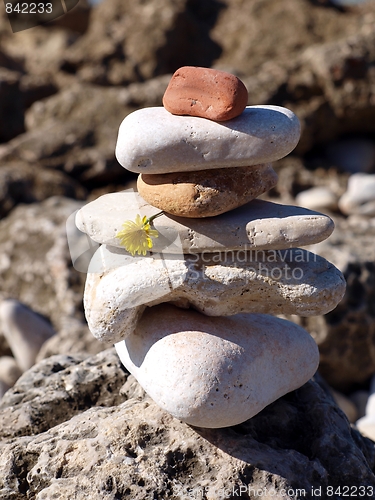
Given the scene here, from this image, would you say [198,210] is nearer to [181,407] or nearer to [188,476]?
[181,407]

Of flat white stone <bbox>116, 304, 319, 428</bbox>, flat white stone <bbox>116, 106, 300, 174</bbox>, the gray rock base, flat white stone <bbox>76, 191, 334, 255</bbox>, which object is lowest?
the gray rock base

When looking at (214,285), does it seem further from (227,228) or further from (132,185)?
(132,185)

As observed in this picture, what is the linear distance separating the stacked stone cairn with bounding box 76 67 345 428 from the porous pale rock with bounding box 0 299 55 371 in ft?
7.80

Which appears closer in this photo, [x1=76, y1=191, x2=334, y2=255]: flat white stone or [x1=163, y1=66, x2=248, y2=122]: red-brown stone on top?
[x1=163, y1=66, x2=248, y2=122]: red-brown stone on top

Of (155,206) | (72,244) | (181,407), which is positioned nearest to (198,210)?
(155,206)

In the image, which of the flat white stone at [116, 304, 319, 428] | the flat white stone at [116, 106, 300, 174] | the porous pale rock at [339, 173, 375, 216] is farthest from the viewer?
the porous pale rock at [339, 173, 375, 216]

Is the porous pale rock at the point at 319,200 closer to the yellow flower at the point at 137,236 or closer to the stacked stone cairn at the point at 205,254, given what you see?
the stacked stone cairn at the point at 205,254

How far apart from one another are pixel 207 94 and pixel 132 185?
16.8 feet

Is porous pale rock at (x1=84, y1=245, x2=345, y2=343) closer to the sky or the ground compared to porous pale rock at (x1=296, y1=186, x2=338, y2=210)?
closer to the sky

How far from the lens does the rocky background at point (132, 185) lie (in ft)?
8.52

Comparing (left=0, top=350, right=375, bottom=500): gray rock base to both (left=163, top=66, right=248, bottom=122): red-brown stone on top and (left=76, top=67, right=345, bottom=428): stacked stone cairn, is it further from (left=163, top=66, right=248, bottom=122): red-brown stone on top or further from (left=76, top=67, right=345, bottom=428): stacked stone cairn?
(left=163, top=66, right=248, bottom=122): red-brown stone on top

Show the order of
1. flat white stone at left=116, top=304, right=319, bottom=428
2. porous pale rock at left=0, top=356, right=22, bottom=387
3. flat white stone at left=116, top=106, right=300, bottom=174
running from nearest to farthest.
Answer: flat white stone at left=116, top=106, right=300, bottom=174 < flat white stone at left=116, top=304, right=319, bottom=428 < porous pale rock at left=0, top=356, right=22, bottom=387

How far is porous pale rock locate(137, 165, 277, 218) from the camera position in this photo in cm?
249

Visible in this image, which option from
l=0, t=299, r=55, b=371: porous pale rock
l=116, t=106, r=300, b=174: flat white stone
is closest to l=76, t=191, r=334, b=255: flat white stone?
l=116, t=106, r=300, b=174: flat white stone
